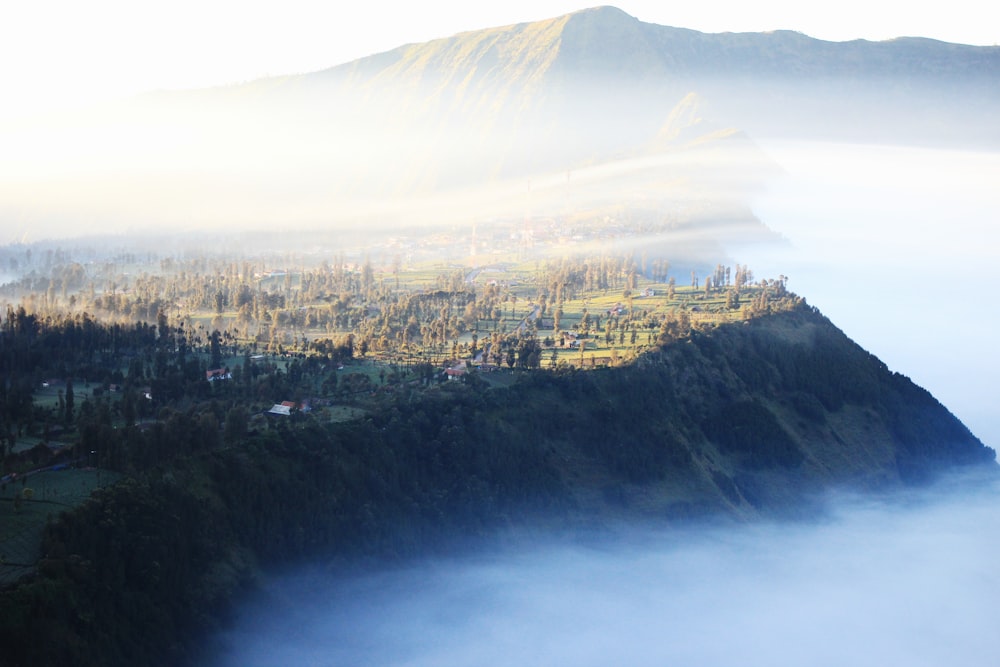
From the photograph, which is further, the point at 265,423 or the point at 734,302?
the point at 734,302

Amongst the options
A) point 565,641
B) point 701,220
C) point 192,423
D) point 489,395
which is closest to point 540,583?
point 565,641

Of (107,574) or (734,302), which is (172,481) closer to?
(107,574)

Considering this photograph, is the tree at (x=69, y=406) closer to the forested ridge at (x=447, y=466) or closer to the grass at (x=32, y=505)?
the forested ridge at (x=447, y=466)

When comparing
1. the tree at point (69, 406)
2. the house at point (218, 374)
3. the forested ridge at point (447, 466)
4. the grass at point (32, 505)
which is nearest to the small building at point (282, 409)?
the forested ridge at point (447, 466)

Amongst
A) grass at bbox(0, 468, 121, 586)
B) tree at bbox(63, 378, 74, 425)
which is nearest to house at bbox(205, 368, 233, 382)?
tree at bbox(63, 378, 74, 425)

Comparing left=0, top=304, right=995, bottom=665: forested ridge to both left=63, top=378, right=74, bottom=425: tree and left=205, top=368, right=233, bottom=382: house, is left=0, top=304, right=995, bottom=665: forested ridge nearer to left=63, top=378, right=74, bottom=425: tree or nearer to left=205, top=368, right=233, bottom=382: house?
left=63, top=378, right=74, bottom=425: tree

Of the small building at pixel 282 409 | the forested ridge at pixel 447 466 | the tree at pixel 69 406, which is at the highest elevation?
the tree at pixel 69 406

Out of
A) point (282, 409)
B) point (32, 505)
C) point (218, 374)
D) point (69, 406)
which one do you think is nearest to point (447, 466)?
point (282, 409)

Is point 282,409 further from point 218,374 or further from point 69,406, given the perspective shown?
point 69,406
